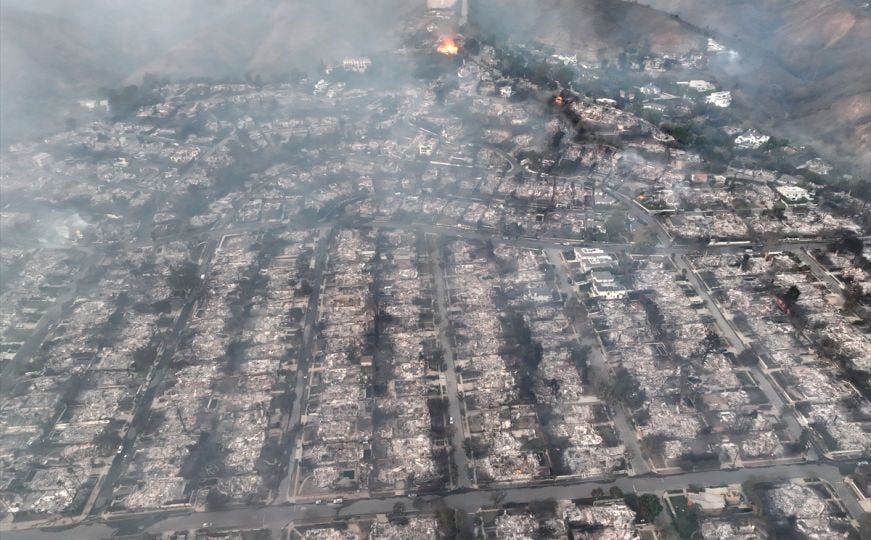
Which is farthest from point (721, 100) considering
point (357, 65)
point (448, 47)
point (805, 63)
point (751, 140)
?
point (357, 65)

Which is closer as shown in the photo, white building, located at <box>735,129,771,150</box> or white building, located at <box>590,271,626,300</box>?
white building, located at <box>590,271,626,300</box>

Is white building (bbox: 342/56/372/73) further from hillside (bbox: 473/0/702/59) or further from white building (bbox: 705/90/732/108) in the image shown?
white building (bbox: 705/90/732/108)

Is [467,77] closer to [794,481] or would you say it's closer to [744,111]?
[744,111]

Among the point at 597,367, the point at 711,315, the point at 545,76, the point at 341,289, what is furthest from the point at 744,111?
the point at 341,289

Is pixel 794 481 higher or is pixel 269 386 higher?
pixel 269 386

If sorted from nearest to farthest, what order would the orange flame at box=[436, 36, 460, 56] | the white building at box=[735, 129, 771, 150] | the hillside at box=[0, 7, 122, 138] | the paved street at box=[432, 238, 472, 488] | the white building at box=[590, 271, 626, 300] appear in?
the paved street at box=[432, 238, 472, 488] < the white building at box=[590, 271, 626, 300] < the white building at box=[735, 129, 771, 150] < the hillside at box=[0, 7, 122, 138] < the orange flame at box=[436, 36, 460, 56]

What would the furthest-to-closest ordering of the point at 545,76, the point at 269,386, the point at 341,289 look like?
the point at 545,76 < the point at 341,289 < the point at 269,386

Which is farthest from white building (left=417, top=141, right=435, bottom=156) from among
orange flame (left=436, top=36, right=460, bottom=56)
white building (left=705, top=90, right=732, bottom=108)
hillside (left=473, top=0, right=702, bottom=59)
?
white building (left=705, top=90, right=732, bottom=108)

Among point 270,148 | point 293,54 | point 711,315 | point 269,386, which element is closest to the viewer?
point 269,386

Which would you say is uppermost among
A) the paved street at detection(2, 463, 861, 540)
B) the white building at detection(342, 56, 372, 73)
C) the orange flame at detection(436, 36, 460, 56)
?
the orange flame at detection(436, 36, 460, 56)

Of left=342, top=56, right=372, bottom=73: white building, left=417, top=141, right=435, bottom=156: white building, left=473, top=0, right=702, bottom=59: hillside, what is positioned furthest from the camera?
left=473, top=0, right=702, bottom=59: hillside
